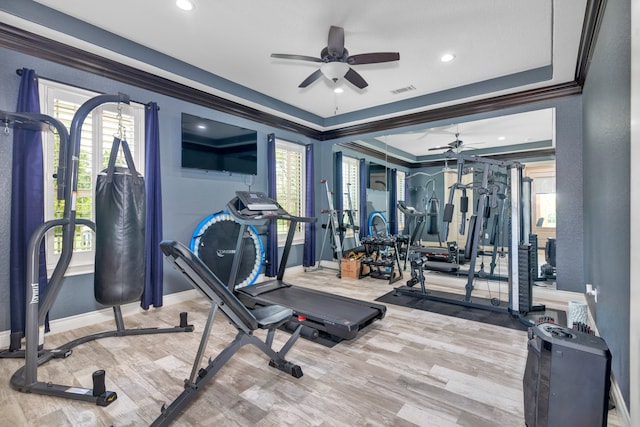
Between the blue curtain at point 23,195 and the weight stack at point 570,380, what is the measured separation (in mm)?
3751

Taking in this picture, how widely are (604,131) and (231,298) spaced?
3073 millimetres

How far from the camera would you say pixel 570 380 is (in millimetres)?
1380

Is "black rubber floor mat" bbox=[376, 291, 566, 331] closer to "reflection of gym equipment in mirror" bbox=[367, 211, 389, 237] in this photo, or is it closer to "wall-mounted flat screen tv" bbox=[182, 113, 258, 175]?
"reflection of gym equipment in mirror" bbox=[367, 211, 389, 237]

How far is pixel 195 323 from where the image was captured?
326cm

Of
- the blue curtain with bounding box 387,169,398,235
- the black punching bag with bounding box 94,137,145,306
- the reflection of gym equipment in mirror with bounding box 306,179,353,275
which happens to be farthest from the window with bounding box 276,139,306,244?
the black punching bag with bounding box 94,137,145,306

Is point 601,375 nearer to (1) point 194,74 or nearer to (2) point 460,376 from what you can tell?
(2) point 460,376

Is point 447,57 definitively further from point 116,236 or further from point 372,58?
point 116,236

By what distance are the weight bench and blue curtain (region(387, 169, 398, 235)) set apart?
12.3 ft

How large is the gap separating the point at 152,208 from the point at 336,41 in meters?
2.74

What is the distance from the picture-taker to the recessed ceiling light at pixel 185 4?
8.70 feet

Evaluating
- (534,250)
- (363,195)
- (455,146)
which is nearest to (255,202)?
(363,195)

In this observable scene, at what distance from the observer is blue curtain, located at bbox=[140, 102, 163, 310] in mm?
3533

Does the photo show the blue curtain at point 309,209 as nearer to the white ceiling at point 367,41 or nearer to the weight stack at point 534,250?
the white ceiling at point 367,41

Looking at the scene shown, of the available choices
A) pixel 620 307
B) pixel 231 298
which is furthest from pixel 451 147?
pixel 231 298
